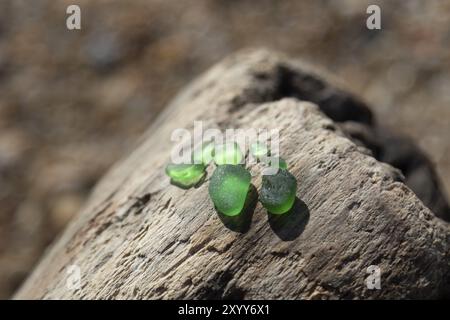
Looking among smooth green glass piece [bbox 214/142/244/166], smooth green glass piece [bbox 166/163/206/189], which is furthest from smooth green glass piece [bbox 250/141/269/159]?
smooth green glass piece [bbox 166/163/206/189]

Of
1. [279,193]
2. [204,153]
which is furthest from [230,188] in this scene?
[204,153]

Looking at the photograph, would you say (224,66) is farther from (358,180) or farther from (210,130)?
(358,180)

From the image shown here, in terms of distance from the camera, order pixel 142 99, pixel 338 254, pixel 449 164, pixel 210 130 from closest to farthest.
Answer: pixel 338 254 → pixel 210 130 → pixel 449 164 → pixel 142 99

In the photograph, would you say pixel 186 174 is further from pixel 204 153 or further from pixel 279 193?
pixel 279 193

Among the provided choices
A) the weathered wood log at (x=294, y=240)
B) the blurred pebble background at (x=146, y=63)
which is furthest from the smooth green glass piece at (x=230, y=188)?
the blurred pebble background at (x=146, y=63)

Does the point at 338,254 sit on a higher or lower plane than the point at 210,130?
lower

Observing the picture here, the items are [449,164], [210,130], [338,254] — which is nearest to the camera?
[338,254]

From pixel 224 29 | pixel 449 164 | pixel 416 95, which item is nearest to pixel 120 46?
pixel 224 29
